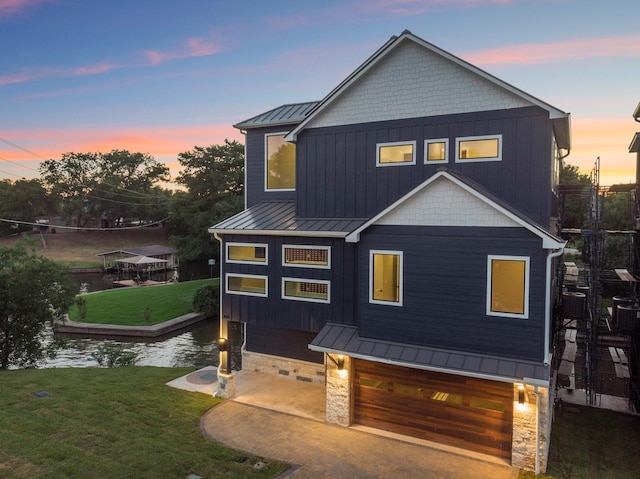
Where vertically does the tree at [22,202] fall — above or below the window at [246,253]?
above

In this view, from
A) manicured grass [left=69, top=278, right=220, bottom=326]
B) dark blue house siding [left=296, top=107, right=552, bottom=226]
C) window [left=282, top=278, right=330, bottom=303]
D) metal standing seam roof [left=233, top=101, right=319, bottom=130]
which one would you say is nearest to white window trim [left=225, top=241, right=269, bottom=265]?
window [left=282, top=278, right=330, bottom=303]

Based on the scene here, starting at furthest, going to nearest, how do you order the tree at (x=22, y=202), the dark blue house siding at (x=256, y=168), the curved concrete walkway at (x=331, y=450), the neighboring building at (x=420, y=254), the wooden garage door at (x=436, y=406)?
the tree at (x=22, y=202)
the dark blue house siding at (x=256, y=168)
the wooden garage door at (x=436, y=406)
the neighboring building at (x=420, y=254)
the curved concrete walkway at (x=331, y=450)

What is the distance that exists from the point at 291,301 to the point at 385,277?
10.6 ft

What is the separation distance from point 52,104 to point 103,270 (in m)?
25.0

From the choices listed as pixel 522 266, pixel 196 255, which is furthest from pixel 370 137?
pixel 196 255

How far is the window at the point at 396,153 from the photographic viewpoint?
453 inches

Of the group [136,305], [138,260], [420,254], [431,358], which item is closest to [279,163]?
[420,254]

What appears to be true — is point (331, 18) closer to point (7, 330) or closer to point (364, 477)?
point (364, 477)

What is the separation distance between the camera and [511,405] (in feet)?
30.3

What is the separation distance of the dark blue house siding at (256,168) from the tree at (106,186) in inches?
2306

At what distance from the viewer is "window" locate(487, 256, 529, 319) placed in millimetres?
8656

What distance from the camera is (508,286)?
8.88 meters

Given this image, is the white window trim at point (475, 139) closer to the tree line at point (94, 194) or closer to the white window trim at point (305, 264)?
the white window trim at point (305, 264)

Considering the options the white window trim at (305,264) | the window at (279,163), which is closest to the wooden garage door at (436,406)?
the white window trim at (305,264)
